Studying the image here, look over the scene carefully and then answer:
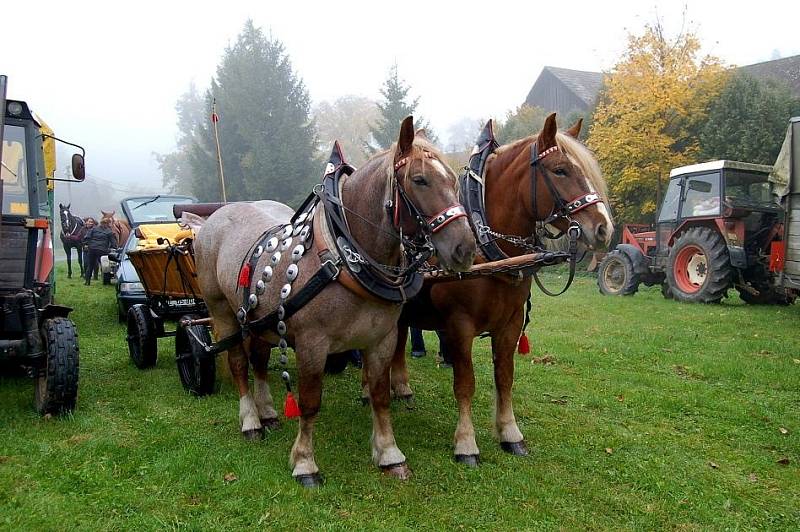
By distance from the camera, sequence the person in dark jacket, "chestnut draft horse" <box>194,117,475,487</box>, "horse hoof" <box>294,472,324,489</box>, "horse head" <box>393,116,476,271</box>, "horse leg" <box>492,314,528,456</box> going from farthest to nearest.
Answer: the person in dark jacket < "horse leg" <box>492,314,528,456</box> < "horse hoof" <box>294,472,324,489</box> < "chestnut draft horse" <box>194,117,475,487</box> < "horse head" <box>393,116,476,271</box>

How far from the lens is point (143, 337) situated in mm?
5992

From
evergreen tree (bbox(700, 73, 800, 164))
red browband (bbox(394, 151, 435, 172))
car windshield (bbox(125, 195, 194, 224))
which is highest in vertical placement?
evergreen tree (bbox(700, 73, 800, 164))

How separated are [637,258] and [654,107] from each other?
A: 205 inches

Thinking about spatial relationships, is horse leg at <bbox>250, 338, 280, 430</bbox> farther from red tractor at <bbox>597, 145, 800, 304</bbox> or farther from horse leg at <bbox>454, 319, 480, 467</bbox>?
red tractor at <bbox>597, 145, 800, 304</bbox>

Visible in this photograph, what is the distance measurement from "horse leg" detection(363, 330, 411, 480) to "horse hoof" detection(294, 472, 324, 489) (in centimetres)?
39

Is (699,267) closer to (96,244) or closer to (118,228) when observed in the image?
(96,244)

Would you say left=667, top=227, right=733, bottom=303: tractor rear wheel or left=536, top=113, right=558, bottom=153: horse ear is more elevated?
left=536, top=113, right=558, bottom=153: horse ear

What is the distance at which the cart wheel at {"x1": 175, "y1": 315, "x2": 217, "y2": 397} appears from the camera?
16.4ft

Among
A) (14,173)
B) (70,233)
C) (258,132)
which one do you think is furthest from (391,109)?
(14,173)

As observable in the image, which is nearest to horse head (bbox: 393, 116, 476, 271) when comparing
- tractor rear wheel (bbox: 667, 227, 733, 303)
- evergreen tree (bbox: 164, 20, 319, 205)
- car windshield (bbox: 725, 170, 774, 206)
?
tractor rear wheel (bbox: 667, 227, 733, 303)

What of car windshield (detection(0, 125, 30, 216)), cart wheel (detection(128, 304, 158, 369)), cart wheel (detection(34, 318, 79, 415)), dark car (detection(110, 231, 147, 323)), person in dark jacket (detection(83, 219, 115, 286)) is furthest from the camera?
person in dark jacket (detection(83, 219, 115, 286))

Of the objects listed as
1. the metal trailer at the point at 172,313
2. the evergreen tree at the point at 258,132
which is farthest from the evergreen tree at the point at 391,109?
the metal trailer at the point at 172,313

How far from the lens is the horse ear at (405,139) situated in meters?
2.99

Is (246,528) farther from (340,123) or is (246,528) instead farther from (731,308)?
(340,123)
